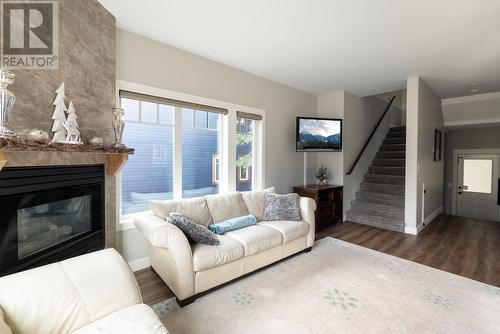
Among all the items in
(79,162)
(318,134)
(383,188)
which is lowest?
(383,188)

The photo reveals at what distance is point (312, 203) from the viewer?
3.20m

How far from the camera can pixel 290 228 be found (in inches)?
112

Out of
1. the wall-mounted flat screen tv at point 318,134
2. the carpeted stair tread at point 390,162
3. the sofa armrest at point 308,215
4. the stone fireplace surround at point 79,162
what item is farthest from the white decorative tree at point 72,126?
the carpeted stair tread at point 390,162

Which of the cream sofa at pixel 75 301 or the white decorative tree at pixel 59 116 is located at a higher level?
the white decorative tree at pixel 59 116

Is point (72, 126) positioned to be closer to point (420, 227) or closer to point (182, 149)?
point (182, 149)

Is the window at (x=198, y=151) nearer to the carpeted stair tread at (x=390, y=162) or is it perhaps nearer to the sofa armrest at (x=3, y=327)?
the sofa armrest at (x=3, y=327)

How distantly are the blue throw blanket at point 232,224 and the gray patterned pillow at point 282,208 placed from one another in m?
0.28

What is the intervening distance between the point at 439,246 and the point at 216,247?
339 cm

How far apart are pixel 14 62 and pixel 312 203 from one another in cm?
322

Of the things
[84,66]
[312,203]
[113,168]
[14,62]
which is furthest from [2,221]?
[312,203]

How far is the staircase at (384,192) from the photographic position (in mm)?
4355

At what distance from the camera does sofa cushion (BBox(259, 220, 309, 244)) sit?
278cm

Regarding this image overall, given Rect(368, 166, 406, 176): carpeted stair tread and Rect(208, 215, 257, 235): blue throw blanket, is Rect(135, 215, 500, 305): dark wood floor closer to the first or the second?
Rect(208, 215, 257, 235): blue throw blanket

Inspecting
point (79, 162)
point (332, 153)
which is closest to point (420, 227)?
point (332, 153)
